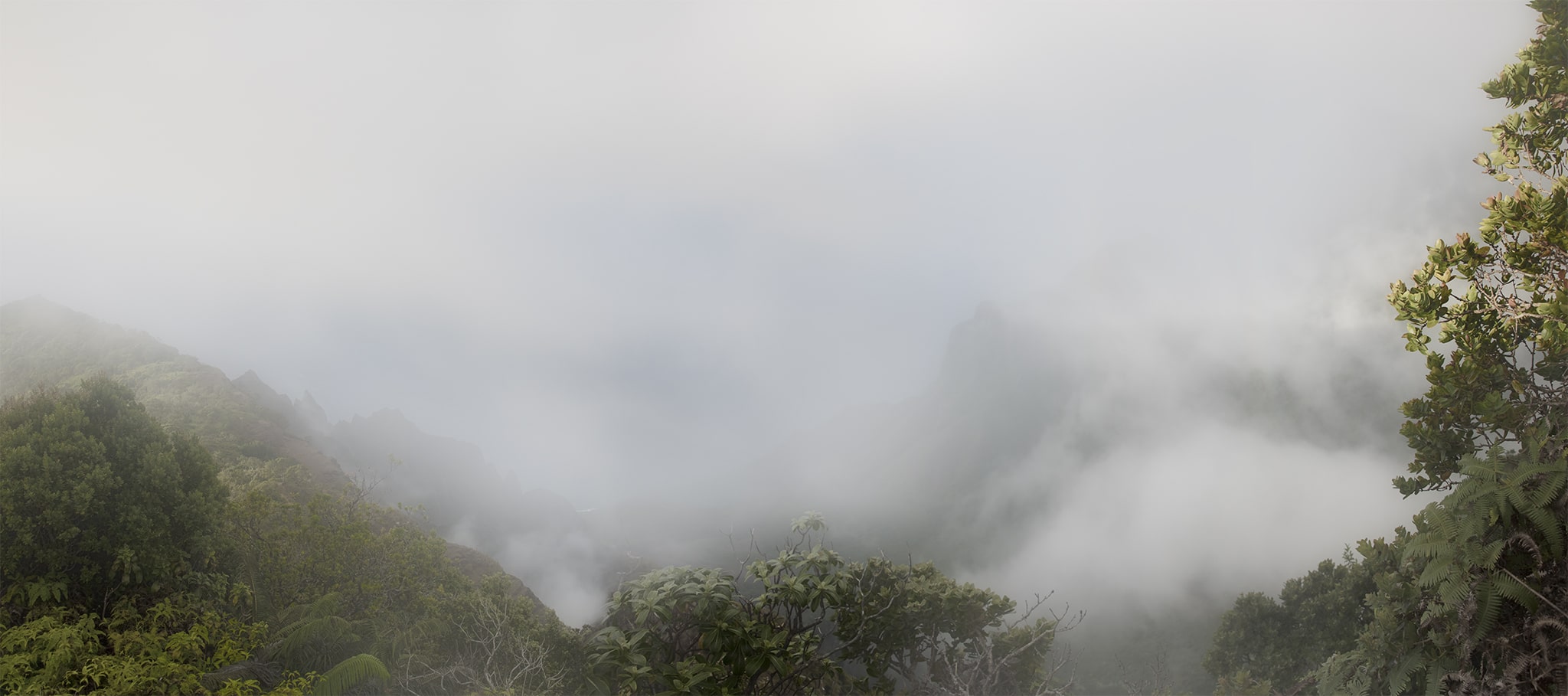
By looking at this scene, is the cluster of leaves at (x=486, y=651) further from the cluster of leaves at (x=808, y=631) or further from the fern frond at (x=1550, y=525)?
the fern frond at (x=1550, y=525)

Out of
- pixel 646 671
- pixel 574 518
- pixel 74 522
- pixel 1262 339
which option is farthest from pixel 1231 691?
pixel 1262 339

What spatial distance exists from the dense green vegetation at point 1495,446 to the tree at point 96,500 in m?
9.97

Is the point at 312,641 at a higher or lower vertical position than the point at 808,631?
lower

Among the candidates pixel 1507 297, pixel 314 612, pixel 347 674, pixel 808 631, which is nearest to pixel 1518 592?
pixel 1507 297

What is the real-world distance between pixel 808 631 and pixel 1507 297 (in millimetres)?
6016

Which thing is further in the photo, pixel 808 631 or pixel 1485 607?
pixel 808 631

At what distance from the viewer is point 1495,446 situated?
478 centimetres

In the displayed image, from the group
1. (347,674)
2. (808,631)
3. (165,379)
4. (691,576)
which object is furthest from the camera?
(165,379)

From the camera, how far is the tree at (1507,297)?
4.59 meters

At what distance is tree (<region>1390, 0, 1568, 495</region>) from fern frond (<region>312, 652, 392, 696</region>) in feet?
27.7

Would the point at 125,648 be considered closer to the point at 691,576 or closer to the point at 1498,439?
the point at 691,576

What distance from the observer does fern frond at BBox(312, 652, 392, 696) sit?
5.41 m

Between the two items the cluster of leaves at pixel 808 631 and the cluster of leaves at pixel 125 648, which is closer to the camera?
the cluster of leaves at pixel 125 648

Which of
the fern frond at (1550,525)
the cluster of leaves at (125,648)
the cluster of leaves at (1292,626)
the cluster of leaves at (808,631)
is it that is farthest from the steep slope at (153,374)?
the cluster of leaves at (1292,626)
